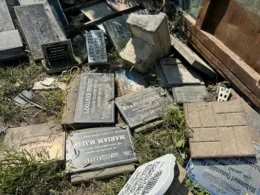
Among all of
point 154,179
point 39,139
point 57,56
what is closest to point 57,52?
point 57,56

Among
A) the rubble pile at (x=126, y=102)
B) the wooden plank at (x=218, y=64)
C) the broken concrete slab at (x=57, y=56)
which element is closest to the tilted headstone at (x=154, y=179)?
the rubble pile at (x=126, y=102)

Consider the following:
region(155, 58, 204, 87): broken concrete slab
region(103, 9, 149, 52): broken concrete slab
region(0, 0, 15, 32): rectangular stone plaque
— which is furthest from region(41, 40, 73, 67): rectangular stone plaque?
region(155, 58, 204, 87): broken concrete slab

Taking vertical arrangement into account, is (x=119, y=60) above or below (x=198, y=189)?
above

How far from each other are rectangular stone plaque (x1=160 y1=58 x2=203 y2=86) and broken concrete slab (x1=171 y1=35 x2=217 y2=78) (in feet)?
0.42

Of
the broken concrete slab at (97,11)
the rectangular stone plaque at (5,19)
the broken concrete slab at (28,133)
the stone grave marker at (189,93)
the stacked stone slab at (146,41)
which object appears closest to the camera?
the broken concrete slab at (28,133)

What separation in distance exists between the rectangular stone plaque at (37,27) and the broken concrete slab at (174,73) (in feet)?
5.01

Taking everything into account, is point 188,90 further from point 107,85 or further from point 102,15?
point 102,15

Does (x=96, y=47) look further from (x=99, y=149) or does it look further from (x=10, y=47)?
(x=99, y=149)

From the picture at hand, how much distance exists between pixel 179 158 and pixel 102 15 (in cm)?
287

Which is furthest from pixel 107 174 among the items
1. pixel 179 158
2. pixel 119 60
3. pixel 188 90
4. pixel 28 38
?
pixel 28 38

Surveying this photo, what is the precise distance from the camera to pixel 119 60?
4965 millimetres

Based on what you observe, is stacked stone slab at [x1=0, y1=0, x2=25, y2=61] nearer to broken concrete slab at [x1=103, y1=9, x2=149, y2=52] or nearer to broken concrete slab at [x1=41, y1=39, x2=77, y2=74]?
broken concrete slab at [x1=41, y1=39, x2=77, y2=74]

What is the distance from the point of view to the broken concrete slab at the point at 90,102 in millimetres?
4102

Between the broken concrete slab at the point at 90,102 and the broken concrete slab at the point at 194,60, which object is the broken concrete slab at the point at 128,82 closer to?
the broken concrete slab at the point at 90,102
